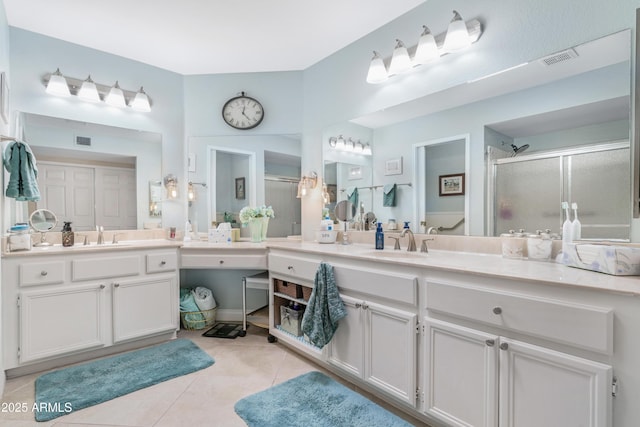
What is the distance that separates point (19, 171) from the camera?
2.15 m

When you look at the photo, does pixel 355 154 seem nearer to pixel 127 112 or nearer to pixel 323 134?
pixel 323 134

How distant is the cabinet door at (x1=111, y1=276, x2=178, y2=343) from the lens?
92.2 inches

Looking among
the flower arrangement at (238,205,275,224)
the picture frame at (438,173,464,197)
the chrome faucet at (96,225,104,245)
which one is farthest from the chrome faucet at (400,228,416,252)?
the chrome faucet at (96,225,104,245)

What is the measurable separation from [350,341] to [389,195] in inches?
42.7

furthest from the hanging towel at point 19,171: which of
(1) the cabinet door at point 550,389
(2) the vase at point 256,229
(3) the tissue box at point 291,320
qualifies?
(1) the cabinet door at point 550,389

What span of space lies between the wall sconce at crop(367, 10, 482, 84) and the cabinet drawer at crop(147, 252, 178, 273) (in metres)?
2.16

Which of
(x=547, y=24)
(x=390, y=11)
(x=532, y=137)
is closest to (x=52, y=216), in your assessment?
(x=390, y=11)

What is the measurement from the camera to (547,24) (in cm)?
159

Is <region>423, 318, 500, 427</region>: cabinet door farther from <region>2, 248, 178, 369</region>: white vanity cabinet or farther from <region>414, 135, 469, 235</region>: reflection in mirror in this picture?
<region>2, 248, 178, 369</region>: white vanity cabinet

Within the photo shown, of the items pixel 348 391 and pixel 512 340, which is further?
pixel 348 391

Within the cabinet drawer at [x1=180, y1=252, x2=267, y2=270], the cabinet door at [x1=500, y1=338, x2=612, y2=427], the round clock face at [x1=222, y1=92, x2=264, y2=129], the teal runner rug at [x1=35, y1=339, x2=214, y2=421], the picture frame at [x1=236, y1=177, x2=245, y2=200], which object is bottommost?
the teal runner rug at [x1=35, y1=339, x2=214, y2=421]

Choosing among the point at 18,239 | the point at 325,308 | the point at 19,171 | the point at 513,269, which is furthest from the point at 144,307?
the point at 513,269

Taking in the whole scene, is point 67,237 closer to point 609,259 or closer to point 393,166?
point 393,166

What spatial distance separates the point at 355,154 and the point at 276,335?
1654 millimetres
